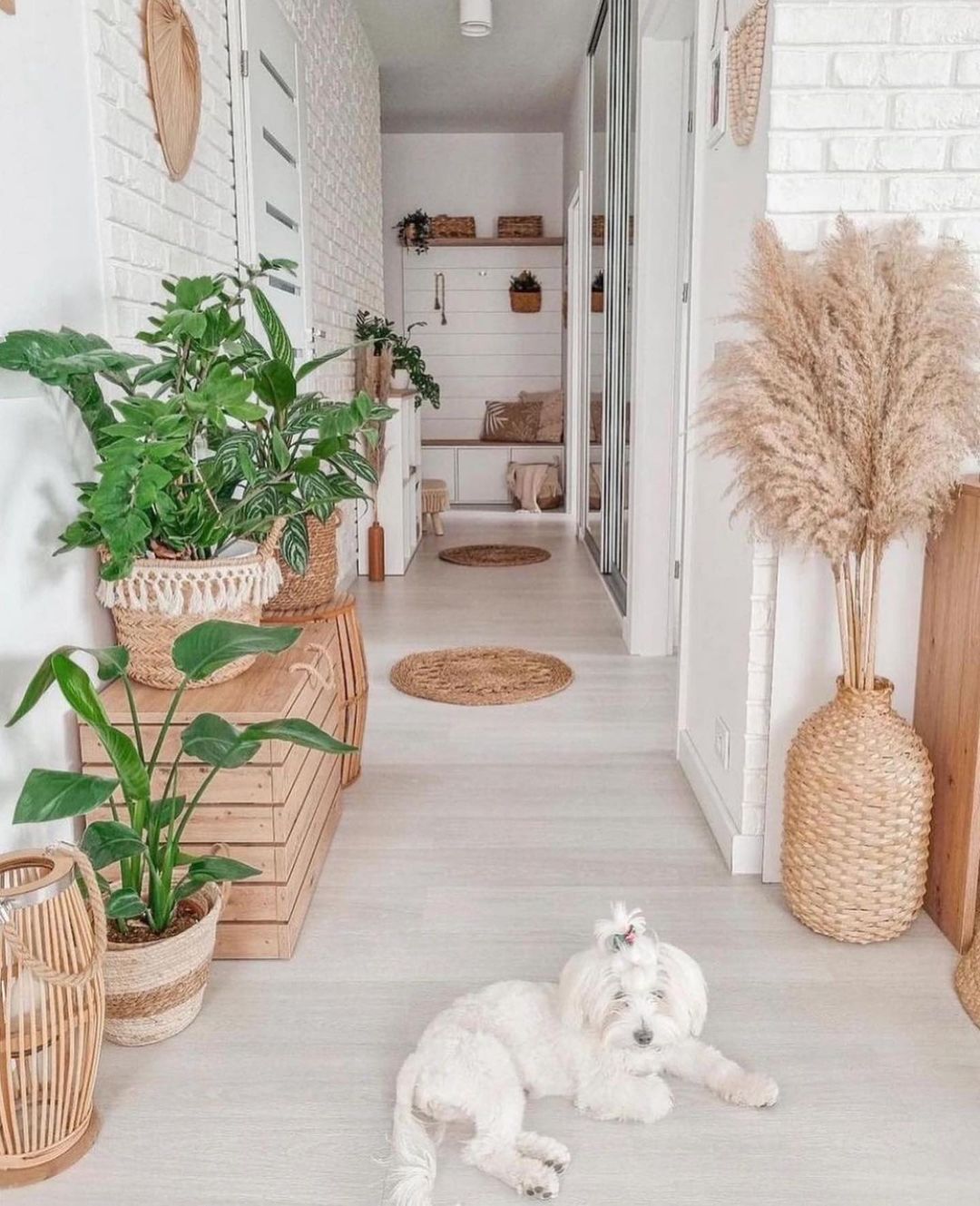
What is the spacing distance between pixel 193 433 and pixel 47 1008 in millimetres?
991

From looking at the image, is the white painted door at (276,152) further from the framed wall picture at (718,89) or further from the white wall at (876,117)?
the white wall at (876,117)

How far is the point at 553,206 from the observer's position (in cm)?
859

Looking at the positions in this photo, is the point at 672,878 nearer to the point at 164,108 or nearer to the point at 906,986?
the point at 906,986

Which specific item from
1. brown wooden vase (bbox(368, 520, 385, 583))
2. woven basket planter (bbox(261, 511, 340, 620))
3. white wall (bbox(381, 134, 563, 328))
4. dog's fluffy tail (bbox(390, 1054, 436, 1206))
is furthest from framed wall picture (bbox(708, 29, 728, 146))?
white wall (bbox(381, 134, 563, 328))

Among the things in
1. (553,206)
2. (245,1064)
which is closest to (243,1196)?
(245,1064)

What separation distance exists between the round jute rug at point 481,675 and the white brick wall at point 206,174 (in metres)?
1.38

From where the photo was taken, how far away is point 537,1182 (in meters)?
1.44

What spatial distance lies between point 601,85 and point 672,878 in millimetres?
4780

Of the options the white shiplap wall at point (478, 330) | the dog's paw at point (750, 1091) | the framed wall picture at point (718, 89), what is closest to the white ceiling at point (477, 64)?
the white shiplap wall at point (478, 330)

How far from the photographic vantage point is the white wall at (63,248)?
5.97ft

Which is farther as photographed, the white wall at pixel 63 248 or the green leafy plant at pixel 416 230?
the green leafy plant at pixel 416 230

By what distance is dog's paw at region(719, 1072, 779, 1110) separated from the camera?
1.61 meters

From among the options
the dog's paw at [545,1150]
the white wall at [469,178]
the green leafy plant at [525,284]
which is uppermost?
the white wall at [469,178]

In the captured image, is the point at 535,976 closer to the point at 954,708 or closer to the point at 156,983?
the point at 156,983
